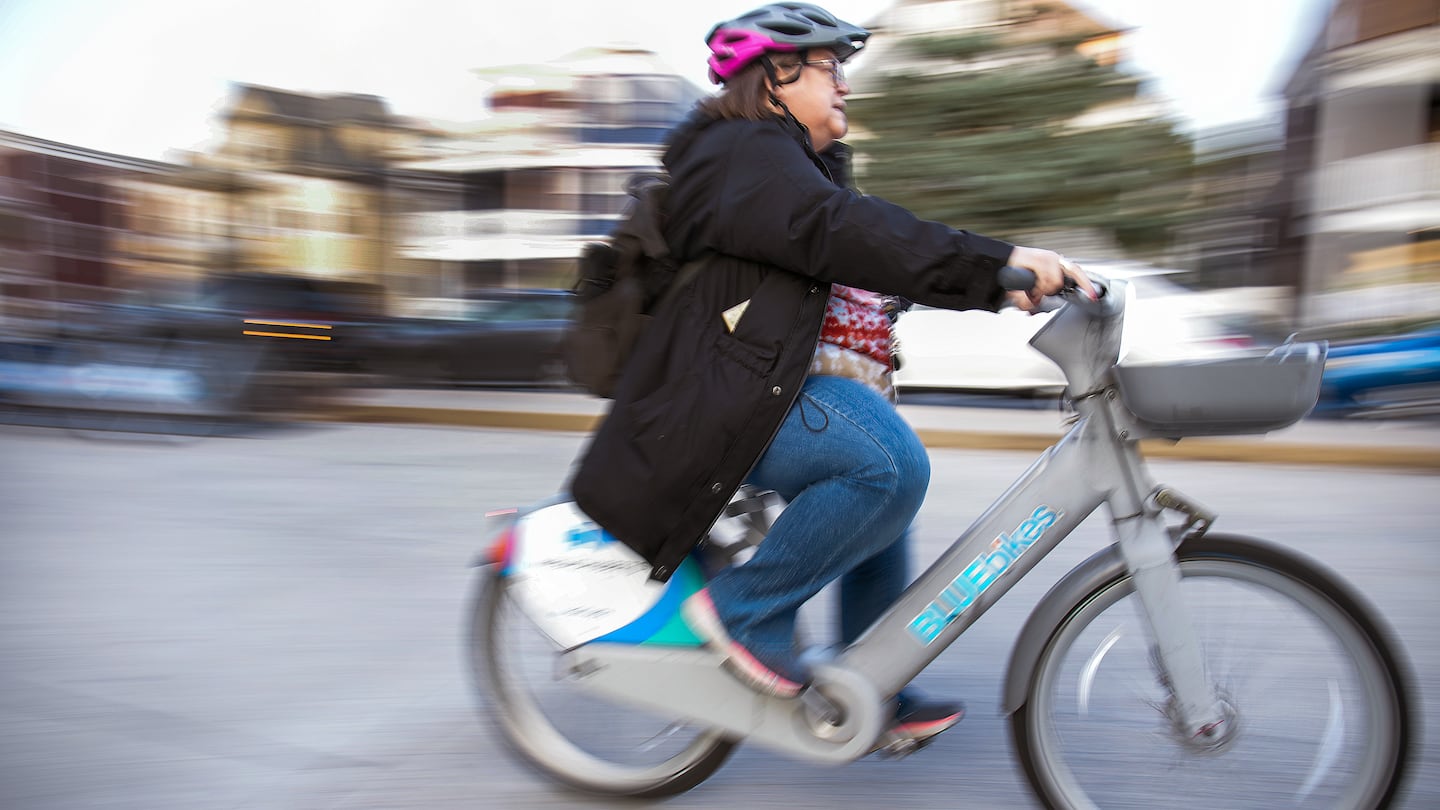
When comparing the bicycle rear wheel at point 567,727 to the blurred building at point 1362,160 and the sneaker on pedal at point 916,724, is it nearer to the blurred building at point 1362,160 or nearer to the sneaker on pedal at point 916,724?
Result: the sneaker on pedal at point 916,724

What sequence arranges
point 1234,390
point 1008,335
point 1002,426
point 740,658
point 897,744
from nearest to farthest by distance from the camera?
point 1234,390
point 740,658
point 897,744
point 1002,426
point 1008,335

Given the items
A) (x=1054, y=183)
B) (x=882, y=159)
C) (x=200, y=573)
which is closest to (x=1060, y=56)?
(x=1054, y=183)

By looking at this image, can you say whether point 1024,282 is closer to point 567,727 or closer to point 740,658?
point 740,658

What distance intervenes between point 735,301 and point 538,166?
111 ft

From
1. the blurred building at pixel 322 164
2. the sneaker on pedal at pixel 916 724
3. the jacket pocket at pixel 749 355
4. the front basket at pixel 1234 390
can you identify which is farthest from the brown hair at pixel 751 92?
the blurred building at pixel 322 164

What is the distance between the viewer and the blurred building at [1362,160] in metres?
18.1

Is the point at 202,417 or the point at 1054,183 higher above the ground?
the point at 1054,183

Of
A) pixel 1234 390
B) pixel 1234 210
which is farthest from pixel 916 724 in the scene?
pixel 1234 210

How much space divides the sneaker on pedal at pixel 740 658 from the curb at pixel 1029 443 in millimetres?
4033

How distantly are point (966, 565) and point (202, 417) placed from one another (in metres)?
7.56

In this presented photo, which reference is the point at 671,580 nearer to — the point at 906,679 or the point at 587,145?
the point at 906,679

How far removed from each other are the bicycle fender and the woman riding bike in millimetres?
311

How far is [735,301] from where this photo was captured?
2131 mm

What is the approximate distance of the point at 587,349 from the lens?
2.25 meters
